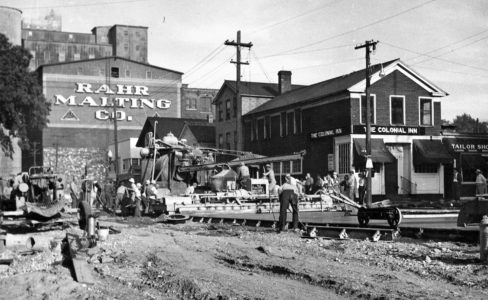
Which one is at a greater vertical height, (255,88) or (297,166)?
(255,88)

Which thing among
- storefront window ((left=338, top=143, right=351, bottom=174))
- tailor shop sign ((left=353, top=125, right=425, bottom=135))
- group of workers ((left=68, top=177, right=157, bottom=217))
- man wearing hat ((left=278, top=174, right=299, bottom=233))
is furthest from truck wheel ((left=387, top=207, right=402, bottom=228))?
tailor shop sign ((left=353, top=125, right=425, bottom=135))

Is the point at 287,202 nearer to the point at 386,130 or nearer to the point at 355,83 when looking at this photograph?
the point at 355,83

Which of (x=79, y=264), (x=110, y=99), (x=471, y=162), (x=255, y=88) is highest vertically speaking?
(x=110, y=99)

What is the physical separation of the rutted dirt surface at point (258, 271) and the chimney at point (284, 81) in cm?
4254

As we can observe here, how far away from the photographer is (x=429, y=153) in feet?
141

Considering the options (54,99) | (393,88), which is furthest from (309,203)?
(54,99)

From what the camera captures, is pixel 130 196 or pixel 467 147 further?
pixel 467 147

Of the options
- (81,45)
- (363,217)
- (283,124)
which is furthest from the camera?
(81,45)

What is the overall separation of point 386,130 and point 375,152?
2.25 meters

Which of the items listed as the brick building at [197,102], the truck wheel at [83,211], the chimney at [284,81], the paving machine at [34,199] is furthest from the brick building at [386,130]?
the brick building at [197,102]

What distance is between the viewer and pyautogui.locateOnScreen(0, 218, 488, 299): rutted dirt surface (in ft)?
31.1

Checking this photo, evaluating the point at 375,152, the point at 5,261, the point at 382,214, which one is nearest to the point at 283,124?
the point at 375,152

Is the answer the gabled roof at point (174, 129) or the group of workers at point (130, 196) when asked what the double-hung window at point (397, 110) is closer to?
the group of workers at point (130, 196)

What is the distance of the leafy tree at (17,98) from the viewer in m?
→ 48.2
